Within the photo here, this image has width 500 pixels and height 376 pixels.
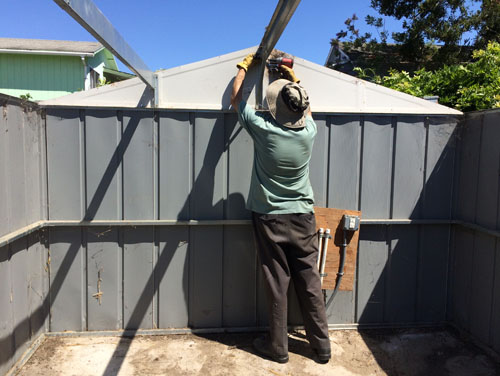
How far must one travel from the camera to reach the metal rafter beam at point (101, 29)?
144cm

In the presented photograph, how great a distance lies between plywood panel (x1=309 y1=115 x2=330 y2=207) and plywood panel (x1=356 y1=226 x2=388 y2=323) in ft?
1.65

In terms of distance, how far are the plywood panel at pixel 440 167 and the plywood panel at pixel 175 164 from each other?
2.11 metres

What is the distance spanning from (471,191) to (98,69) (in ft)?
42.4

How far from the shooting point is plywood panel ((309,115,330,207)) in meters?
3.12

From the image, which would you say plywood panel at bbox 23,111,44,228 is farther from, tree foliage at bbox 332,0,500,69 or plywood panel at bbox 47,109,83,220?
tree foliage at bbox 332,0,500,69

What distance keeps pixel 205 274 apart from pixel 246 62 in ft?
5.92

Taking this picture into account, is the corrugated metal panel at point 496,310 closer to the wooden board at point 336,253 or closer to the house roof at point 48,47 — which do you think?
the wooden board at point 336,253

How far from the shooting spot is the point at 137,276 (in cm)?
305

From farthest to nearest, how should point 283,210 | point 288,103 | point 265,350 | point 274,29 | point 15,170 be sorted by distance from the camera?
point 265,350, point 283,210, point 288,103, point 15,170, point 274,29

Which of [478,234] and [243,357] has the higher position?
[478,234]

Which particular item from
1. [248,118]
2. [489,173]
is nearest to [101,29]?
[248,118]

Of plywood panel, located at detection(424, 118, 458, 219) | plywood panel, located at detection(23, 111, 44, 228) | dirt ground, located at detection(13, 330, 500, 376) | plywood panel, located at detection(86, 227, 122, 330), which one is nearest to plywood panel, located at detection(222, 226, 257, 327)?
dirt ground, located at detection(13, 330, 500, 376)

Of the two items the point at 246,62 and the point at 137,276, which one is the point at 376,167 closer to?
the point at 246,62

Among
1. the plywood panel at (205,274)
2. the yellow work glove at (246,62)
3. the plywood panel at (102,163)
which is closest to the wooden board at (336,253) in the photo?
the plywood panel at (205,274)
